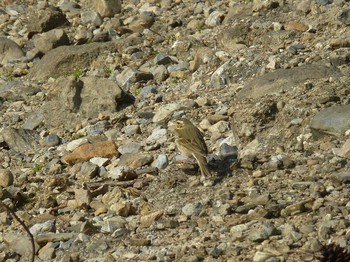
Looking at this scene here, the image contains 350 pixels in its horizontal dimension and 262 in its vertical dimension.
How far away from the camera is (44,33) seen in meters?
14.9

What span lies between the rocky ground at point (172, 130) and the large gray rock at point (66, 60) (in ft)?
0.07

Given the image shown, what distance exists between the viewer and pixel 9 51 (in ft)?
47.8

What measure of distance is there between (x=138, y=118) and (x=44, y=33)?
3.92 meters

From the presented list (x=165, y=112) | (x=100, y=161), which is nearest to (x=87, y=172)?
(x=100, y=161)

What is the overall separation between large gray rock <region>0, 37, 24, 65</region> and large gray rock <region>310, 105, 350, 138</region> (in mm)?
6162

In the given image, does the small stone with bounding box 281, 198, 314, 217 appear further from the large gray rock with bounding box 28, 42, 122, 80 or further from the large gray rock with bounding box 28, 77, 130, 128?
the large gray rock with bounding box 28, 42, 122, 80

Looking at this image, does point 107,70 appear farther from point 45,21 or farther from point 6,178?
point 6,178

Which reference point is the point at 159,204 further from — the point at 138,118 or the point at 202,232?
the point at 138,118

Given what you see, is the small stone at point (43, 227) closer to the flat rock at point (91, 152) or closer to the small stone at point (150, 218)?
the small stone at point (150, 218)

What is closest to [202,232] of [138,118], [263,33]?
[138,118]

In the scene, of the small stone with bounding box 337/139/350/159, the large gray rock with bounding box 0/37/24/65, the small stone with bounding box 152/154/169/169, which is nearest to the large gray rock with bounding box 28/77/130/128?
the small stone with bounding box 152/154/169/169

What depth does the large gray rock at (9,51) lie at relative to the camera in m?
14.5

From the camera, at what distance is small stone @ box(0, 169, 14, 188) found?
414 inches

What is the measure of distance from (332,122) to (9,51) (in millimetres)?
6508
